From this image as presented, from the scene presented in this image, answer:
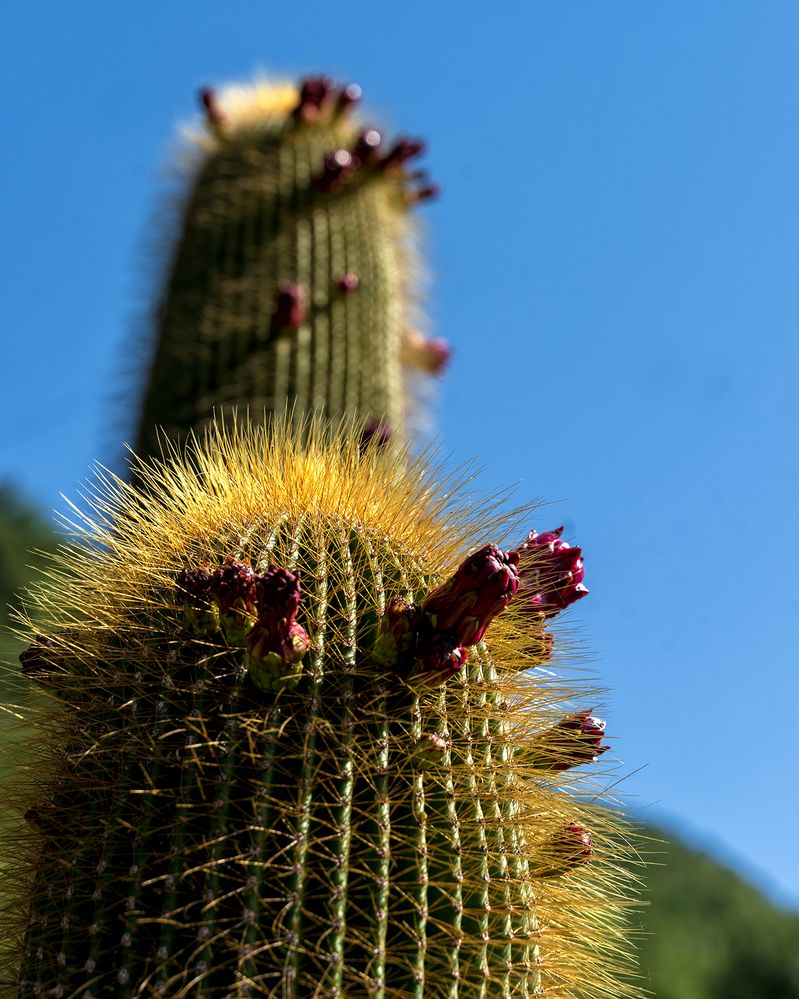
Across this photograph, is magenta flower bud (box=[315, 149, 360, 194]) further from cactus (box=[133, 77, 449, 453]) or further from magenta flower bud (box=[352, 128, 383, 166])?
magenta flower bud (box=[352, 128, 383, 166])

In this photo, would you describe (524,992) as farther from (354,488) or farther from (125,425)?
(125,425)

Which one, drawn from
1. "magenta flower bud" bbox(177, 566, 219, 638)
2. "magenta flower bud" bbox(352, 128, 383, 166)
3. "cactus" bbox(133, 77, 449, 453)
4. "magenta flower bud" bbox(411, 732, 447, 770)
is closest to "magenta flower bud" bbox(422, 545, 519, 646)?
"magenta flower bud" bbox(411, 732, 447, 770)

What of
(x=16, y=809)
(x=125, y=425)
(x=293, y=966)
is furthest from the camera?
(x=125, y=425)

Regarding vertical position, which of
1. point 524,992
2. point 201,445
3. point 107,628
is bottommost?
point 524,992

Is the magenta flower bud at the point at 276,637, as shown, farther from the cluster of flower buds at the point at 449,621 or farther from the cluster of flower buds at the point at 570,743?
the cluster of flower buds at the point at 570,743

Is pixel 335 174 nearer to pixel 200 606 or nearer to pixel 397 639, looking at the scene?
pixel 200 606

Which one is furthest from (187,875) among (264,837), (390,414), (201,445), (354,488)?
(390,414)

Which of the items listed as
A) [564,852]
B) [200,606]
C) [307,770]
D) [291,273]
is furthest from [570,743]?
[291,273]
